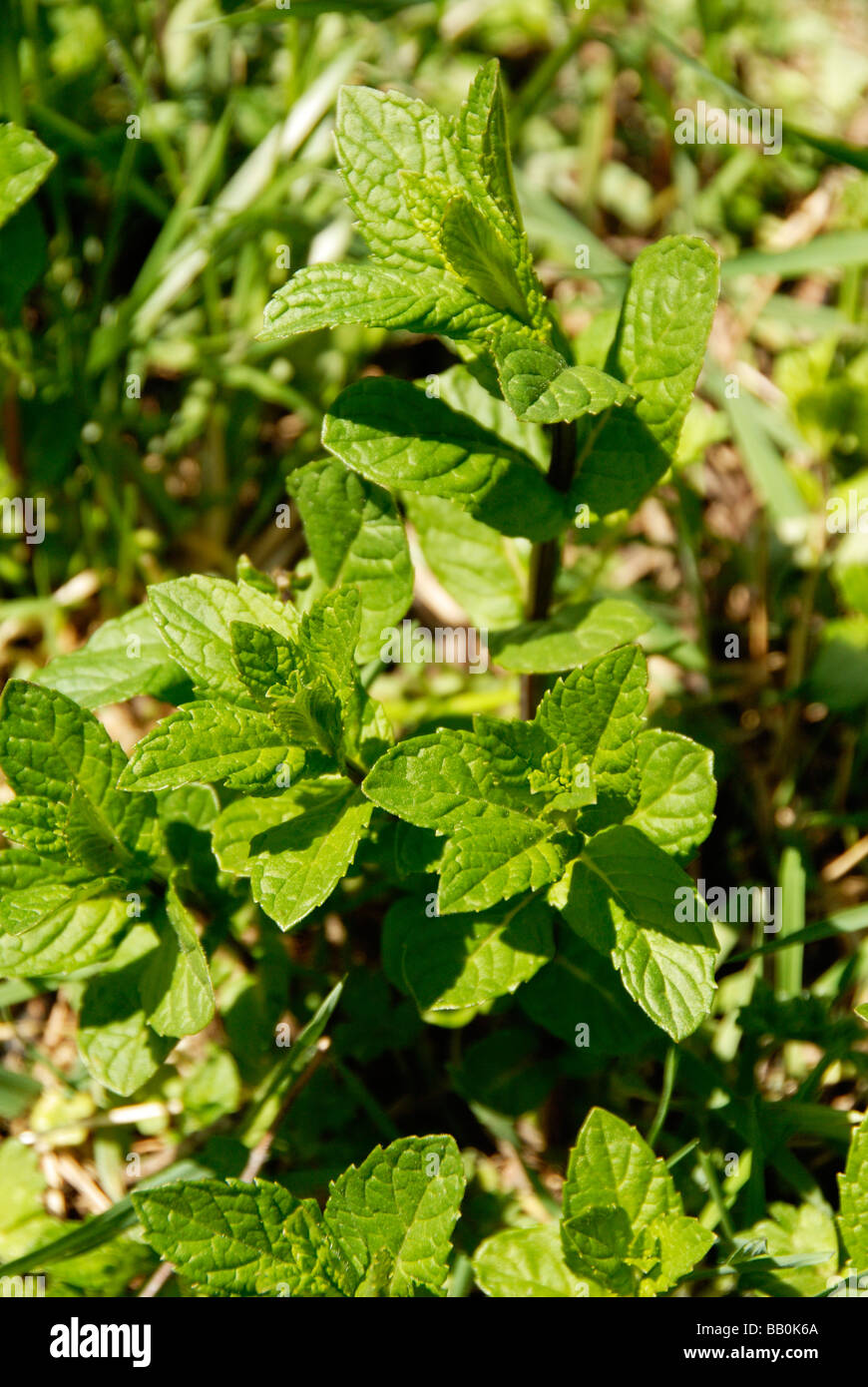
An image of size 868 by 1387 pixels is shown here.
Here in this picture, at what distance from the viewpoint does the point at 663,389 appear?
198 centimetres

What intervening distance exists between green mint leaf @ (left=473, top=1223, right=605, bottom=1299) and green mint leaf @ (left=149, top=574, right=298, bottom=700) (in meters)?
1.08

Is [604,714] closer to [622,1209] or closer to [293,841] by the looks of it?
[293,841]

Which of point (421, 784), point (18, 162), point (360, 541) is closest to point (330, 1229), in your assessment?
point (421, 784)

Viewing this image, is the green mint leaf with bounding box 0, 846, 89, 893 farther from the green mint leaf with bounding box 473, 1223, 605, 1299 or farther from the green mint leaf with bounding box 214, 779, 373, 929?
the green mint leaf with bounding box 473, 1223, 605, 1299

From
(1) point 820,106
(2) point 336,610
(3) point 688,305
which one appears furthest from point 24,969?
(1) point 820,106

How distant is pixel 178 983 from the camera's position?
6.70 ft

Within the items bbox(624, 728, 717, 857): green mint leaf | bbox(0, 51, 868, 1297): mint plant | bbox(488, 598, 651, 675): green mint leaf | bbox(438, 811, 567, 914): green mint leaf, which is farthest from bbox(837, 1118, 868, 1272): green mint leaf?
bbox(488, 598, 651, 675): green mint leaf

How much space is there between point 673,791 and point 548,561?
Answer: 496 millimetres

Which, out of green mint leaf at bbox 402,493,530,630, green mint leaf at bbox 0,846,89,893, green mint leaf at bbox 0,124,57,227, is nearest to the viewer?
green mint leaf at bbox 0,846,89,893

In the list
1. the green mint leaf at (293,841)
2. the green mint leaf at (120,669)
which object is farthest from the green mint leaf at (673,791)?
the green mint leaf at (120,669)

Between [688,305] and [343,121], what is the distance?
2.03ft

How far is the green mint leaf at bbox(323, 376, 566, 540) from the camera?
1929 mm

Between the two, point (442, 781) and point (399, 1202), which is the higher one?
point (442, 781)

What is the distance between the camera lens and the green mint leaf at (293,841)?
1.85 meters
